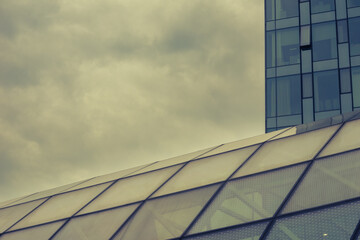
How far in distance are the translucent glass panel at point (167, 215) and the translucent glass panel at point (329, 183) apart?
298 centimetres

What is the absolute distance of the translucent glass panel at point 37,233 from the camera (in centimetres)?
1705

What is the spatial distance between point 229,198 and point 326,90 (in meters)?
23.4

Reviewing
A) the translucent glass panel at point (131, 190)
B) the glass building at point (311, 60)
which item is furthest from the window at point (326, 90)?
the translucent glass panel at point (131, 190)

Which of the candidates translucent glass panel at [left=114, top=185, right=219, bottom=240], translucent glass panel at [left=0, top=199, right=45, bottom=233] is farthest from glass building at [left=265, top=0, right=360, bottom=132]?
translucent glass panel at [left=114, top=185, right=219, bottom=240]

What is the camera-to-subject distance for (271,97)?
38.7 metres

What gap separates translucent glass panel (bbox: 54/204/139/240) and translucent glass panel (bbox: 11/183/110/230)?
128cm

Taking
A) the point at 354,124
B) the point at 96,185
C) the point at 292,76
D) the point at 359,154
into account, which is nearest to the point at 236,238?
the point at 359,154

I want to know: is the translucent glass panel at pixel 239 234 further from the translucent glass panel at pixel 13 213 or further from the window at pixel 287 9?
the window at pixel 287 9

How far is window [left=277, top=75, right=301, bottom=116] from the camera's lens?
37.2 m

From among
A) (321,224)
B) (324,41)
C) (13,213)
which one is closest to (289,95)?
(324,41)

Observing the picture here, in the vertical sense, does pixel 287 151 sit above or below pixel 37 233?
above

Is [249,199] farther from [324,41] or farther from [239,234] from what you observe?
[324,41]

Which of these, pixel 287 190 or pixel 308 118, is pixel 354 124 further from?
pixel 308 118

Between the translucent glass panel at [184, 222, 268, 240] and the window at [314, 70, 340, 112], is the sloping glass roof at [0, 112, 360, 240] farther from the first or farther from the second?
the window at [314, 70, 340, 112]
